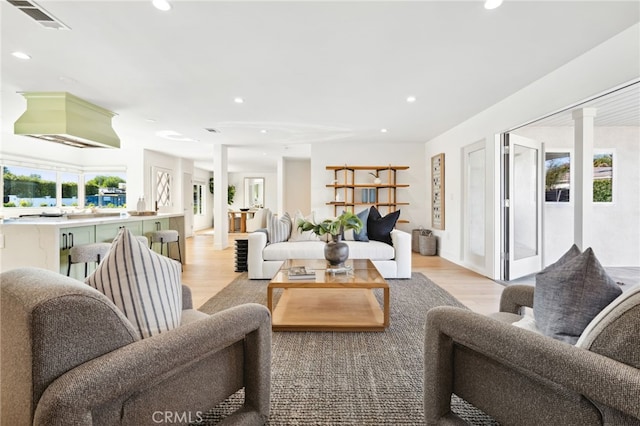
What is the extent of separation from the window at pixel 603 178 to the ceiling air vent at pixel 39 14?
23.1 feet

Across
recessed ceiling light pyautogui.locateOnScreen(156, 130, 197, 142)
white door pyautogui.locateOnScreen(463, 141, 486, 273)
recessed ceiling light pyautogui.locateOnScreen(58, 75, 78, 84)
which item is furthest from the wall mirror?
recessed ceiling light pyautogui.locateOnScreen(58, 75, 78, 84)

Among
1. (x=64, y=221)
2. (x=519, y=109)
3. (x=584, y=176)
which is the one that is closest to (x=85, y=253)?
(x=64, y=221)

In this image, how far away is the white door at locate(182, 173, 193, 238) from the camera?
9.47m

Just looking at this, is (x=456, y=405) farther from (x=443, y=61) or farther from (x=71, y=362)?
(x=443, y=61)

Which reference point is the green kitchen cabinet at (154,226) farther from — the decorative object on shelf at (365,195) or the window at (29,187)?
the decorative object on shelf at (365,195)

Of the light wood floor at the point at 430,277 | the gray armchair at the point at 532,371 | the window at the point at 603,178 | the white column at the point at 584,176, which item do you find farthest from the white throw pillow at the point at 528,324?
the window at the point at 603,178

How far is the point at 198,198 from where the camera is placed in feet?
37.5

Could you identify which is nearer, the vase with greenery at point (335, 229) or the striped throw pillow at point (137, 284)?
the striped throw pillow at point (137, 284)

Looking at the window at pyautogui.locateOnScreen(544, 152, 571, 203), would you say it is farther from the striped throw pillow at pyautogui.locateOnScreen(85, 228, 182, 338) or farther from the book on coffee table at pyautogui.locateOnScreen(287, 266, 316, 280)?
the striped throw pillow at pyautogui.locateOnScreen(85, 228, 182, 338)

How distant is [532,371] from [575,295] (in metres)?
0.36

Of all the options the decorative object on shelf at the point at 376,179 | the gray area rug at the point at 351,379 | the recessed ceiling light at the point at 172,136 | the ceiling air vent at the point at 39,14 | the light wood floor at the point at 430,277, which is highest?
the recessed ceiling light at the point at 172,136

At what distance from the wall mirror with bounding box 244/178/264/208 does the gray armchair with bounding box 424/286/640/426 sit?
11942 mm

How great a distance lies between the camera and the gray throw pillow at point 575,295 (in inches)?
40.1

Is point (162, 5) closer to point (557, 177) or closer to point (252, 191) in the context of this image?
point (557, 177)
